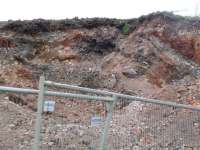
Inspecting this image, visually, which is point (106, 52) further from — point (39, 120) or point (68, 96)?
point (39, 120)

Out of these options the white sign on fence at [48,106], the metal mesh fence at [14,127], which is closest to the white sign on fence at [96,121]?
the white sign on fence at [48,106]

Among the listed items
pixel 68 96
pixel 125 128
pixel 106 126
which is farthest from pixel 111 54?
pixel 68 96

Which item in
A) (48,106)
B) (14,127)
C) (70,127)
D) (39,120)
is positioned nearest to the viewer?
(14,127)

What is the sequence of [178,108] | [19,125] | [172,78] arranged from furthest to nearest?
[172,78]
[178,108]
[19,125]

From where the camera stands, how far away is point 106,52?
1911 centimetres

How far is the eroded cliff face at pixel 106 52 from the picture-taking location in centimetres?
1700

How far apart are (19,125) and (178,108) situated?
3.15 m

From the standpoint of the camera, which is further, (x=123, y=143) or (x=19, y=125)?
(x=123, y=143)

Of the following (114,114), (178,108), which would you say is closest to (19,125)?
(114,114)

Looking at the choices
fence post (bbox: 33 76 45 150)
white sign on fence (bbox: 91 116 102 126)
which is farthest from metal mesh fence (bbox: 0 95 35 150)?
white sign on fence (bbox: 91 116 102 126)

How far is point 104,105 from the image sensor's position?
6102 millimetres

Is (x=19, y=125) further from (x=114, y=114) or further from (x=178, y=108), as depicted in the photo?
(x=178, y=108)

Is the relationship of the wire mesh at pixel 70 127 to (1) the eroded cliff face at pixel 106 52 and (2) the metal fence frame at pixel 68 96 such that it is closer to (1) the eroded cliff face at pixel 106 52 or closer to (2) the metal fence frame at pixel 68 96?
(2) the metal fence frame at pixel 68 96

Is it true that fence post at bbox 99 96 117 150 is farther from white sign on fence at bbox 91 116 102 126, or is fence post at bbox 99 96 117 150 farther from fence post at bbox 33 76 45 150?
fence post at bbox 33 76 45 150
